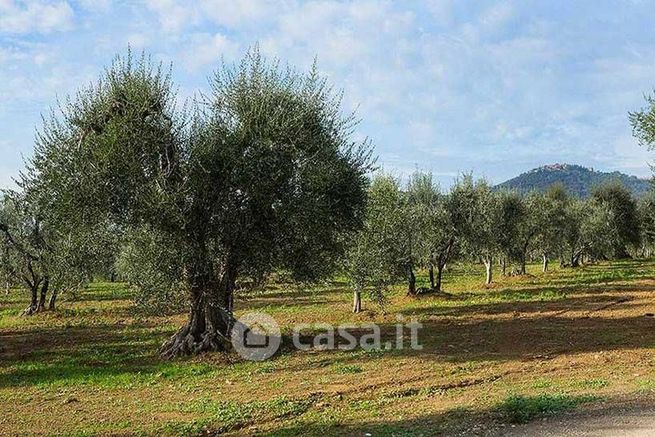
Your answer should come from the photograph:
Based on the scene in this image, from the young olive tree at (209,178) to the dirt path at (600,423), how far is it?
11336mm

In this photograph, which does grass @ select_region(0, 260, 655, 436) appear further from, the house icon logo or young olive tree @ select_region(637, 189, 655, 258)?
young olive tree @ select_region(637, 189, 655, 258)

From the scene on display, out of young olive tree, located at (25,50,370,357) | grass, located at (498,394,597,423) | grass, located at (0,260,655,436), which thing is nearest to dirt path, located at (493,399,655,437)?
grass, located at (498,394,597,423)

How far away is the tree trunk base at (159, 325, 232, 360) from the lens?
20.5 m

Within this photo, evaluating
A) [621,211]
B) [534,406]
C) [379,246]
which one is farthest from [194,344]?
[621,211]

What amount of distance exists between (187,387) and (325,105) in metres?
11.5

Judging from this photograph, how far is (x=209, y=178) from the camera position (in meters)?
19.0

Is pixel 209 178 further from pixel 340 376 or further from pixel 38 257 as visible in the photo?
pixel 38 257

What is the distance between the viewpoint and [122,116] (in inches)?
744

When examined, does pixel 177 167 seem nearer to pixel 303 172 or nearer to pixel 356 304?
pixel 303 172

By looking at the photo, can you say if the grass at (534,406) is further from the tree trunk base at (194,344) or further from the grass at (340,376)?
the tree trunk base at (194,344)

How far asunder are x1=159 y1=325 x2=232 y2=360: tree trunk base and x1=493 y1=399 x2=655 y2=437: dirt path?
524 inches

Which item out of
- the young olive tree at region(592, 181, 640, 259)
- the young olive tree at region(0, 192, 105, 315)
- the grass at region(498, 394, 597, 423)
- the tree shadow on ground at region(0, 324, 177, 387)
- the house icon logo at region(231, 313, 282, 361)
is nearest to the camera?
the grass at region(498, 394, 597, 423)

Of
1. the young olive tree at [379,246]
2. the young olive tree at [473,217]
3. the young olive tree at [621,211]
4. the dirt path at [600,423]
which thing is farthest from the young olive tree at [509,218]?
the dirt path at [600,423]

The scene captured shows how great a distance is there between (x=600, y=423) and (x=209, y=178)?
546 inches
